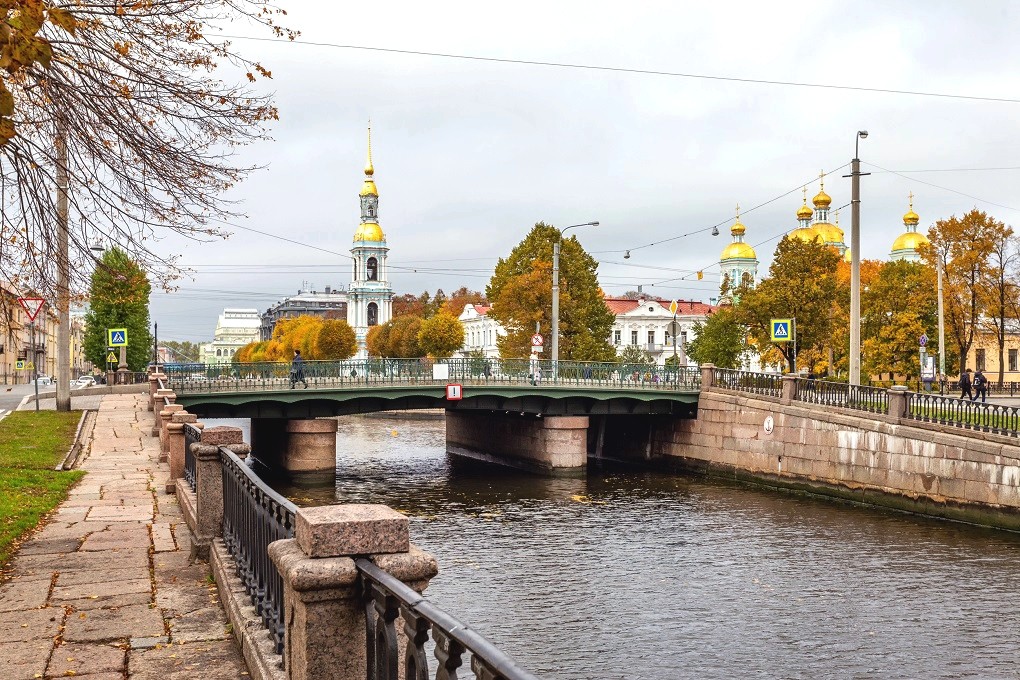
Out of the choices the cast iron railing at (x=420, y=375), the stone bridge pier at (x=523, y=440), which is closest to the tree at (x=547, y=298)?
the stone bridge pier at (x=523, y=440)

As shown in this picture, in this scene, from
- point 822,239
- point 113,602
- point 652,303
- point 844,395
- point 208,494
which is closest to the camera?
point 113,602

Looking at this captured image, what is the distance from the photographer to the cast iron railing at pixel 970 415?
2314 cm

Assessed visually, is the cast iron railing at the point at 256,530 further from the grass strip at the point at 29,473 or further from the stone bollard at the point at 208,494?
the grass strip at the point at 29,473

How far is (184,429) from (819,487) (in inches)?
845

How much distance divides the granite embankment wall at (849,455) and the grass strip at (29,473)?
793 inches

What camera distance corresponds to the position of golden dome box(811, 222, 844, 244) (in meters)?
85.8

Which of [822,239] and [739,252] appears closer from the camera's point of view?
[822,239]

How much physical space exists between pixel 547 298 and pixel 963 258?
19.9 metres

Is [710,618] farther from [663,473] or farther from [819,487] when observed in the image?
[663,473]

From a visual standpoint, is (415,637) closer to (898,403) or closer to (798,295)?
(898,403)

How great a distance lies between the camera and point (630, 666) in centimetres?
1302

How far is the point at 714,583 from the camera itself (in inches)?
694

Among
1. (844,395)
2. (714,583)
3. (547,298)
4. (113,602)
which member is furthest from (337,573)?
(547,298)

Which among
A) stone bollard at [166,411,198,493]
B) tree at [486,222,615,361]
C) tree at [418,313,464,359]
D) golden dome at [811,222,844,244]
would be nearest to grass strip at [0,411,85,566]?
stone bollard at [166,411,198,493]
